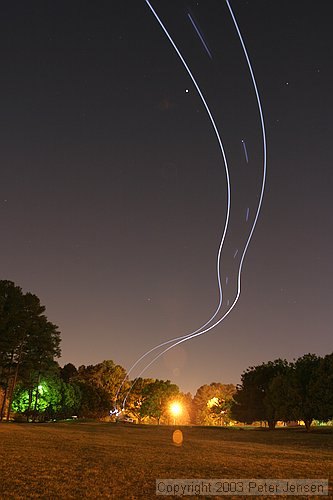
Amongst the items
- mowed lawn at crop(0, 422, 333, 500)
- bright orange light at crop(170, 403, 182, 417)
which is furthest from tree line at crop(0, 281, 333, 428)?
mowed lawn at crop(0, 422, 333, 500)

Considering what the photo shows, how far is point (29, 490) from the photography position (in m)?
10.2

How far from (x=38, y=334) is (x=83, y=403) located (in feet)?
124

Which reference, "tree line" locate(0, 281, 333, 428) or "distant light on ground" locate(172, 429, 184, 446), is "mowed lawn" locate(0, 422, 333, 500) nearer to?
"distant light on ground" locate(172, 429, 184, 446)

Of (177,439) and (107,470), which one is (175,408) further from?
(107,470)

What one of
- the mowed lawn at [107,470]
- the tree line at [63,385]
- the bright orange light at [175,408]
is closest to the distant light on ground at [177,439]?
the mowed lawn at [107,470]


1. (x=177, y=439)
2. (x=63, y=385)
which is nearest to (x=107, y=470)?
(x=177, y=439)

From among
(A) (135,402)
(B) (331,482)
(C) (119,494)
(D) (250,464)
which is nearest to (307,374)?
(D) (250,464)

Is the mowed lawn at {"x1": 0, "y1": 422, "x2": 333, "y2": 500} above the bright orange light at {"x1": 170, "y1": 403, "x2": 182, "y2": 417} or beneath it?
beneath

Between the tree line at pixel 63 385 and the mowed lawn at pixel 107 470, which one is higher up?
the tree line at pixel 63 385

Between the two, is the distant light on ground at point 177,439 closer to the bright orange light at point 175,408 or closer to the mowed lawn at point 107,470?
the mowed lawn at point 107,470

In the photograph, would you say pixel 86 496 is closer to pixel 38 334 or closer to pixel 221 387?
pixel 38 334

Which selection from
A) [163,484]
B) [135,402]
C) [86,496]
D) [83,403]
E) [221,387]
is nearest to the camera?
[86,496]

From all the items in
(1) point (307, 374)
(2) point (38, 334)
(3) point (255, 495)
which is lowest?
(3) point (255, 495)

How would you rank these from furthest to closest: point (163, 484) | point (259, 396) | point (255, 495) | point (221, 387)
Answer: point (221, 387), point (259, 396), point (163, 484), point (255, 495)
